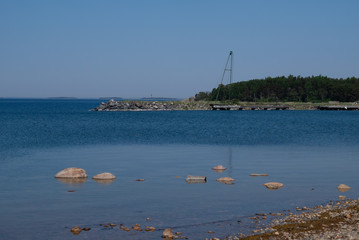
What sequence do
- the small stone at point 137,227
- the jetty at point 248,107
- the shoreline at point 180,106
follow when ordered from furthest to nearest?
the jetty at point 248,107
the shoreline at point 180,106
the small stone at point 137,227

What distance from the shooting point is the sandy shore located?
17.4 metres

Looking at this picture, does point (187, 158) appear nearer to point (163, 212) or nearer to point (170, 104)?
point (163, 212)

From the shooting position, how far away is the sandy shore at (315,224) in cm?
1744

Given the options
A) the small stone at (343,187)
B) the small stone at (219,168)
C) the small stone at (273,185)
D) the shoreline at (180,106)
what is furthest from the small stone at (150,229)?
the shoreline at (180,106)

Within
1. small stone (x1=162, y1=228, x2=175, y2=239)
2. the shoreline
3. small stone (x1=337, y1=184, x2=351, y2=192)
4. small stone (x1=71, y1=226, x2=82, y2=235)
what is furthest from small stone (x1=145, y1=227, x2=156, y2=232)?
the shoreline

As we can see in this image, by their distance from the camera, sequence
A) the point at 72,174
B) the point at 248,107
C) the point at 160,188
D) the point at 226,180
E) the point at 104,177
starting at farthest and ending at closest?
the point at 248,107, the point at 72,174, the point at 104,177, the point at 226,180, the point at 160,188

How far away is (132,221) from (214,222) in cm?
363

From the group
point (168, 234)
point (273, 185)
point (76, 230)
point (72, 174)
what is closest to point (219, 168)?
point (273, 185)

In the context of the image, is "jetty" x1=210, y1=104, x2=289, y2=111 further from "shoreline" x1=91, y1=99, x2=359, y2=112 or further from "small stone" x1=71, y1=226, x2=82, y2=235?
"small stone" x1=71, y1=226, x2=82, y2=235

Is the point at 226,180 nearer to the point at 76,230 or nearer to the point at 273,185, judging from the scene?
the point at 273,185

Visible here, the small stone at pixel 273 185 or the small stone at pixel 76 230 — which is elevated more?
the small stone at pixel 273 185

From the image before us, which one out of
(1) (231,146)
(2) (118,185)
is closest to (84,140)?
(1) (231,146)

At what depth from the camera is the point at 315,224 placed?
1917cm

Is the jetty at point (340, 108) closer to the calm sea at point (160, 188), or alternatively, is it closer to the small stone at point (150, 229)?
the calm sea at point (160, 188)
